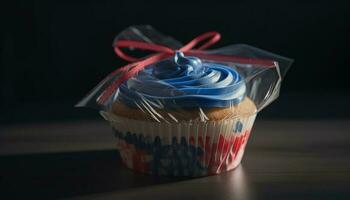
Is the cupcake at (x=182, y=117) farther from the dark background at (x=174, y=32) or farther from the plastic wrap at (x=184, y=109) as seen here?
the dark background at (x=174, y=32)

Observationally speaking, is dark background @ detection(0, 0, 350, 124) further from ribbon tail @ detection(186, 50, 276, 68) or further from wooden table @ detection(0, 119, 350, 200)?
ribbon tail @ detection(186, 50, 276, 68)

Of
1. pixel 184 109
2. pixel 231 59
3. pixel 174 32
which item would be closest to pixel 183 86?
pixel 184 109

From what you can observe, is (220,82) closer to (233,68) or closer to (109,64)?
(233,68)

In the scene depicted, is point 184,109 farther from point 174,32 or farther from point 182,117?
point 174,32

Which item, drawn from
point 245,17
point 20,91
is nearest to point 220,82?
point 245,17

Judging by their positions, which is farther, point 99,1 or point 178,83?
point 99,1

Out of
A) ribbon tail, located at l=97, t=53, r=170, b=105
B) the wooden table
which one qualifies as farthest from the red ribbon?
the wooden table
